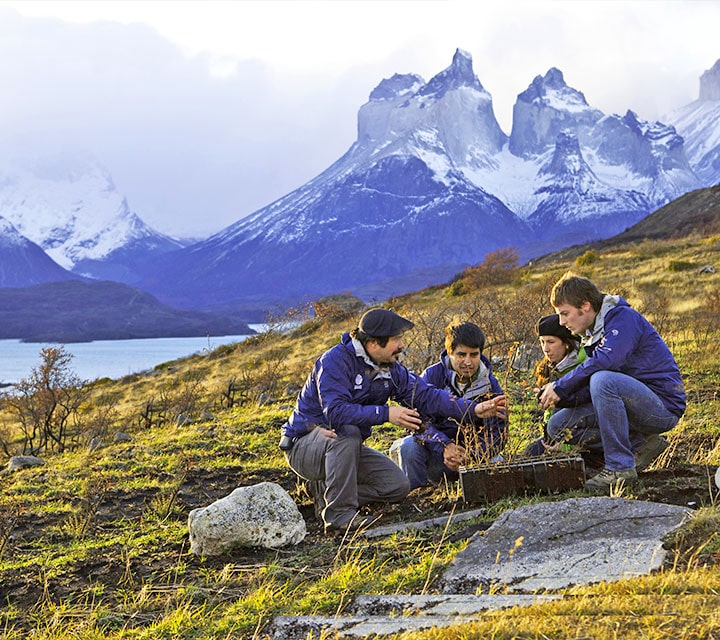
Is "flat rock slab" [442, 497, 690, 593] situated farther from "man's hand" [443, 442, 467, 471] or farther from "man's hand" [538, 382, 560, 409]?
"man's hand" [443, 442, 467, 471]

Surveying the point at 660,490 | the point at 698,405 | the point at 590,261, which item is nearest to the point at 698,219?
the point at 590,261

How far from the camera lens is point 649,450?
6.02 m

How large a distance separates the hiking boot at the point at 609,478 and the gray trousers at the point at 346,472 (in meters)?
1.48

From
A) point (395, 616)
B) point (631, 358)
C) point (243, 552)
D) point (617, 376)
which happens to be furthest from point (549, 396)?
point (243, 552)

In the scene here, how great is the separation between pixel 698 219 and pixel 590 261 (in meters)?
32.7

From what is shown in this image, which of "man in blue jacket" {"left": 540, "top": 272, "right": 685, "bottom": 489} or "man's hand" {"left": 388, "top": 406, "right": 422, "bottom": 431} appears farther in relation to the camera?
"man's hand" {"left": 388, "top": 406, "right": 422, "bottom": 431}

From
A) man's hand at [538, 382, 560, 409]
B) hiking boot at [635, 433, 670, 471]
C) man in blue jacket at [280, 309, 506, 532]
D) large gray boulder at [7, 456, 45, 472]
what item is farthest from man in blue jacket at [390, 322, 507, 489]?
large gray boulder at [7, 456, 45, 472]

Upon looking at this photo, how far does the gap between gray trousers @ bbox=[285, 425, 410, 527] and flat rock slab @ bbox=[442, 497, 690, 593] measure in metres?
1.35

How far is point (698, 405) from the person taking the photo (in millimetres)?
8992

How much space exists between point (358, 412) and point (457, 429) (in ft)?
3.75

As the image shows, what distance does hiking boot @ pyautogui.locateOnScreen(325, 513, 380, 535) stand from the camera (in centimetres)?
586

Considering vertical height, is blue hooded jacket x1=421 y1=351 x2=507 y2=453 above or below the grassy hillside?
above

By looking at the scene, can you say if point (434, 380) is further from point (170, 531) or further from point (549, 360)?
point (170, 531)

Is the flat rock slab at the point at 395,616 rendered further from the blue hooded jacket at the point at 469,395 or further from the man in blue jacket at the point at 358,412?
the blue hooded jacket at the point at 469,395
